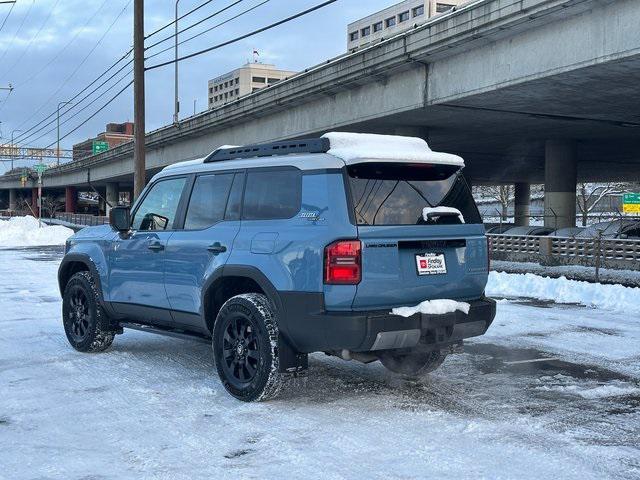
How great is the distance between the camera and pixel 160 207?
6977 mm

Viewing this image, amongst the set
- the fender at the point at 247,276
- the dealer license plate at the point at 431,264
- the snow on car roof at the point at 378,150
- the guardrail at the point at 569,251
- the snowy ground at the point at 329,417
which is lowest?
the snowy ground at the point at 329,417

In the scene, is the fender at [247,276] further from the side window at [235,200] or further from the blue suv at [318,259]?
the side window at [235,200]

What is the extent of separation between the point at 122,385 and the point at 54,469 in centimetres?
207

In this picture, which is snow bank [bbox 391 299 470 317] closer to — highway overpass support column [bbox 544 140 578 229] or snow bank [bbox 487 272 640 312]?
snow bank [bbox 487 272 640 312]

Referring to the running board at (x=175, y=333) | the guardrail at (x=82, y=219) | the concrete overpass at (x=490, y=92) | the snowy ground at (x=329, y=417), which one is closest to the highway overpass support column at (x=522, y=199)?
the concrete overpass at (x=490, y=92)

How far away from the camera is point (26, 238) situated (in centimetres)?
3400

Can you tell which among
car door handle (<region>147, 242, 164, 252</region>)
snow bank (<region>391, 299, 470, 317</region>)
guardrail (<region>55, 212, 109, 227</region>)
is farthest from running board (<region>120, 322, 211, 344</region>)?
guardrail (<region>55, 212, 109, 227</region>)

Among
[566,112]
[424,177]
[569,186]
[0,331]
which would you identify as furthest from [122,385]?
[569,186]

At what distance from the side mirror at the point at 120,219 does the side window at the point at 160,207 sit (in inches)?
3.9

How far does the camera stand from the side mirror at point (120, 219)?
23.2ft

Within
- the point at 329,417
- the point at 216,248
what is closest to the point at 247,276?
the point at 216,248

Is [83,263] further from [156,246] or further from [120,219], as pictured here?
[156,246]

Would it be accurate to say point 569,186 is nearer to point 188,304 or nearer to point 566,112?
point 566,112

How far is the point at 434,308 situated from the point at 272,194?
1640 mm
